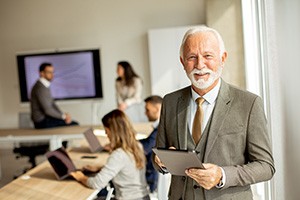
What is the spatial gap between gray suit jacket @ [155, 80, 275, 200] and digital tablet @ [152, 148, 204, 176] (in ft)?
0.30

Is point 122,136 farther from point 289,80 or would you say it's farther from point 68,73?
point 68,73

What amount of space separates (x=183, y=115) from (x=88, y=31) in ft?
22.1

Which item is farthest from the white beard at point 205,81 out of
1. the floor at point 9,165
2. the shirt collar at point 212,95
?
the floor at point 9,165

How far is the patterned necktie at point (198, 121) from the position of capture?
67.5 inches

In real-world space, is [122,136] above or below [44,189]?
above

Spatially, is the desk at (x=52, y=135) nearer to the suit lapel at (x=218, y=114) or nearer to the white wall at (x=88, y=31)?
the white wall at (x=88, y=31)

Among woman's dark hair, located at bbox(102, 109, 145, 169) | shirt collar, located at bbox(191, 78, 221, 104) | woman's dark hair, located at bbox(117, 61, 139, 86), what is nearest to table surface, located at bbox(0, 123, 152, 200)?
woman's dark hair, located at bbox(102, 109, 145, 169)

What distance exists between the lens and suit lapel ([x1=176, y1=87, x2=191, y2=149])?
5.65 feet

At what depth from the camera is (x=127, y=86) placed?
645 centimetres

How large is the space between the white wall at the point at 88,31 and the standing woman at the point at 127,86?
164cm

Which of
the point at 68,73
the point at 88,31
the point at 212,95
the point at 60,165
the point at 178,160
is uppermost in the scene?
the point at 88,31

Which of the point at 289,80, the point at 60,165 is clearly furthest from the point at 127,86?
the point at 289,80

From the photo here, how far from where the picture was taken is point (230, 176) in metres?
1.58

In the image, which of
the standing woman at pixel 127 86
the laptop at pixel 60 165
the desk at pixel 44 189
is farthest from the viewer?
the standing woman at pixel 127 86
